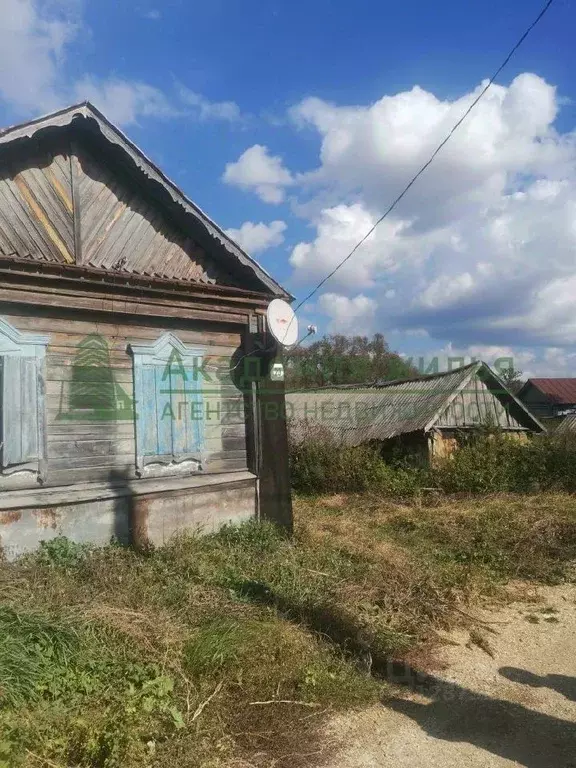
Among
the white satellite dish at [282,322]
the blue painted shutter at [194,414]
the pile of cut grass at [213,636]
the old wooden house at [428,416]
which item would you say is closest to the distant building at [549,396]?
the old wooden house at [428,416]

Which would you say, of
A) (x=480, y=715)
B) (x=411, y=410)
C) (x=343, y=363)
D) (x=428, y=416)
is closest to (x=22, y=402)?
(x=480, y=715)

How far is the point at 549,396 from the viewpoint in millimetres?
46312

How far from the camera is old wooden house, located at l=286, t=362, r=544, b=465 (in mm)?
15719

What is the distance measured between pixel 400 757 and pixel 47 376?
4.84 meters

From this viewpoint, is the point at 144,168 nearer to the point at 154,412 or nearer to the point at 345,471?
the point at 154,412

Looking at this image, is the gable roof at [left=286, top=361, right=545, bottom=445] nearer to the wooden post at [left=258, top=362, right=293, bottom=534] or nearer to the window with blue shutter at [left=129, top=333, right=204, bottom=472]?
the wooden post at [left=258, top=362, right=293, bottom=534]

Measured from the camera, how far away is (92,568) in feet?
18.5

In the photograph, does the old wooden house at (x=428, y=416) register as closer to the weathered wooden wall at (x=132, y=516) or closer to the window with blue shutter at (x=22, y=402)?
the weathered wooden wall at (x=132, y=516)

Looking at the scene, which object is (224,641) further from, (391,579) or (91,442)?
(91,442)

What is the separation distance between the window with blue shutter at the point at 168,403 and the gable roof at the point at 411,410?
29.6 ft

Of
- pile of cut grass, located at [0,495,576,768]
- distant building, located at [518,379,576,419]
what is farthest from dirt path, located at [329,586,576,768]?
distant building, located at [518,379,576,419]

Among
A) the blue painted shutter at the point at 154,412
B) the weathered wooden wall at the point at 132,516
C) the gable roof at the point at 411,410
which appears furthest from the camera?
the gable roof at the point at 411,410

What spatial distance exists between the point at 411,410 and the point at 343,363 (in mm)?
29383

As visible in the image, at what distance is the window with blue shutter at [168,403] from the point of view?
23.2ft
